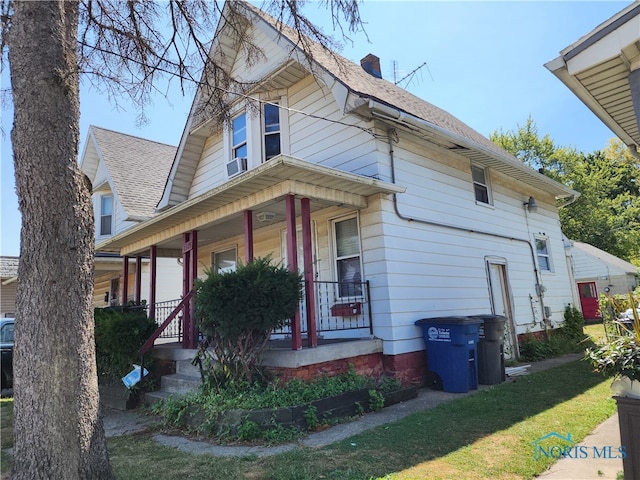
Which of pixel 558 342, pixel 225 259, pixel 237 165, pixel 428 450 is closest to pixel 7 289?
pixel 225 259

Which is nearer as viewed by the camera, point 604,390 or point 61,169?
point 61,169

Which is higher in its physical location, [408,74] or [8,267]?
[408,74]

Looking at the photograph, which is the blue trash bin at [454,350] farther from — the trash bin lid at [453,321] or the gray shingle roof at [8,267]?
the gray shingle roof at [8,267]

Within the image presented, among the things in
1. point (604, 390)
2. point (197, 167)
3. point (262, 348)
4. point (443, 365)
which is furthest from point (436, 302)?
point (197, 167)

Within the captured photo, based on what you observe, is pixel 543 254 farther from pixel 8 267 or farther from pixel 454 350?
pixel 8 267

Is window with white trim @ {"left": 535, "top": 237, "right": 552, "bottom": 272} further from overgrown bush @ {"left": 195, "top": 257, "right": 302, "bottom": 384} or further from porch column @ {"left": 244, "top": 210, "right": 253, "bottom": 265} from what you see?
overgrown bush @ {"left": 195, "top": 257, "right": 302, "bottom": 384}

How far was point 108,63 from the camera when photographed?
A: 536 centimetres

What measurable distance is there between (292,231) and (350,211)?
180 centimetres

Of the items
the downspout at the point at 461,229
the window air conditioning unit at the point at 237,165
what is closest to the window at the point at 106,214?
the window air conditioning unit at the point at 237,165

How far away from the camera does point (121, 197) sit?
43.2ft

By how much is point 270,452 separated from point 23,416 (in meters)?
2.30

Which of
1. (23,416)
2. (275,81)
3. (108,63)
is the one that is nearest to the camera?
(23,416)

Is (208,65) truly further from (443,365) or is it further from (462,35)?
(443,365)

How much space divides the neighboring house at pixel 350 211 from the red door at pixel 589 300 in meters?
15.6
